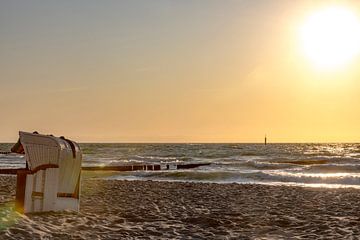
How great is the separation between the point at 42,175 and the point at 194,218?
491 centimetres

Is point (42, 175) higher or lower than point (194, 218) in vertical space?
higher

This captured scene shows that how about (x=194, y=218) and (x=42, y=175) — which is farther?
(x=194, y=218)

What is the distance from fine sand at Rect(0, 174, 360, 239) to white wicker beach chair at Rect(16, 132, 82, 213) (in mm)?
426

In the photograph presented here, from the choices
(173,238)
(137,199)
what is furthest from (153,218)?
(137,199)

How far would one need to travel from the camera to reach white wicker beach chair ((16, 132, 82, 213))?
13242 millimetres

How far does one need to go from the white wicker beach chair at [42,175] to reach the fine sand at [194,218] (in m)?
0.43

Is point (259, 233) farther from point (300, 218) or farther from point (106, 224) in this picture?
point (106, 224)

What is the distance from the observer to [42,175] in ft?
43.6

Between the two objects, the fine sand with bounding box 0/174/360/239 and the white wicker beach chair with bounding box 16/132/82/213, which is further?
the white wicker beach chair with bounding box 16/132/82/213

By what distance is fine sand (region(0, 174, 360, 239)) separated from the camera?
1155 cm

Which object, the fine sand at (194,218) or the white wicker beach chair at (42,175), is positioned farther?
the white wicker beach chair at (42,175)

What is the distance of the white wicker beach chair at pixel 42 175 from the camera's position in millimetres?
13242

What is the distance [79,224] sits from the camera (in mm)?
12367

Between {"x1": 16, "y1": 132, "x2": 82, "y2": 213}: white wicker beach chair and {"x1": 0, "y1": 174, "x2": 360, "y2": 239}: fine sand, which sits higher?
{"x1": 16, "y1": 132, "x2": 82, "y2": 213}: white wicker beach chair
